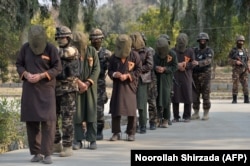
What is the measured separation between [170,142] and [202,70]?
12.9 feet

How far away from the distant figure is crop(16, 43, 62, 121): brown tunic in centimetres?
210

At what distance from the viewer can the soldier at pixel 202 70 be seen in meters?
13.9

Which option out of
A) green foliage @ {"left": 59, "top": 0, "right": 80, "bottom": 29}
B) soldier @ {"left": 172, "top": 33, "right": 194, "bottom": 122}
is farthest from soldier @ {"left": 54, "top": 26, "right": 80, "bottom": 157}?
green foliage @ {"left": 59, "top": 0, "right": 80, "bottom": 29}

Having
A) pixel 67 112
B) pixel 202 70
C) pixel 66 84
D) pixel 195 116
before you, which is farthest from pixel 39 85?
pixel 195 116

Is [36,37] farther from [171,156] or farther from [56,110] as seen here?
[171,156]

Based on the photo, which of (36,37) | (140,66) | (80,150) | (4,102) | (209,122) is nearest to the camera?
(36,37)

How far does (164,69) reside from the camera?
12.6m

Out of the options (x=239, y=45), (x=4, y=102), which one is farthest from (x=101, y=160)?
(x=239, y=45)

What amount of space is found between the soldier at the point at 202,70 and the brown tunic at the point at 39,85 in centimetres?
588

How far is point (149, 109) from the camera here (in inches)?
486

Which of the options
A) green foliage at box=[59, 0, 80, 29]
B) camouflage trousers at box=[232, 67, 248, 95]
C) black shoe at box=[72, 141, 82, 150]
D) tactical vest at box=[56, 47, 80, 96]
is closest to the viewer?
tactical vest at box=[56, 47, 80, 96]

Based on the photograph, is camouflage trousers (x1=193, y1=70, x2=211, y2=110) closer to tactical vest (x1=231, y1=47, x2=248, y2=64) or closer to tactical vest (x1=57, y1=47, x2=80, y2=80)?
tactical vest (x1=231, y1=47, x2=248, y2=64)

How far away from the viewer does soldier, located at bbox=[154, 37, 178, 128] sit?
12.6m

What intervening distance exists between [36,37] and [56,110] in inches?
42.9
